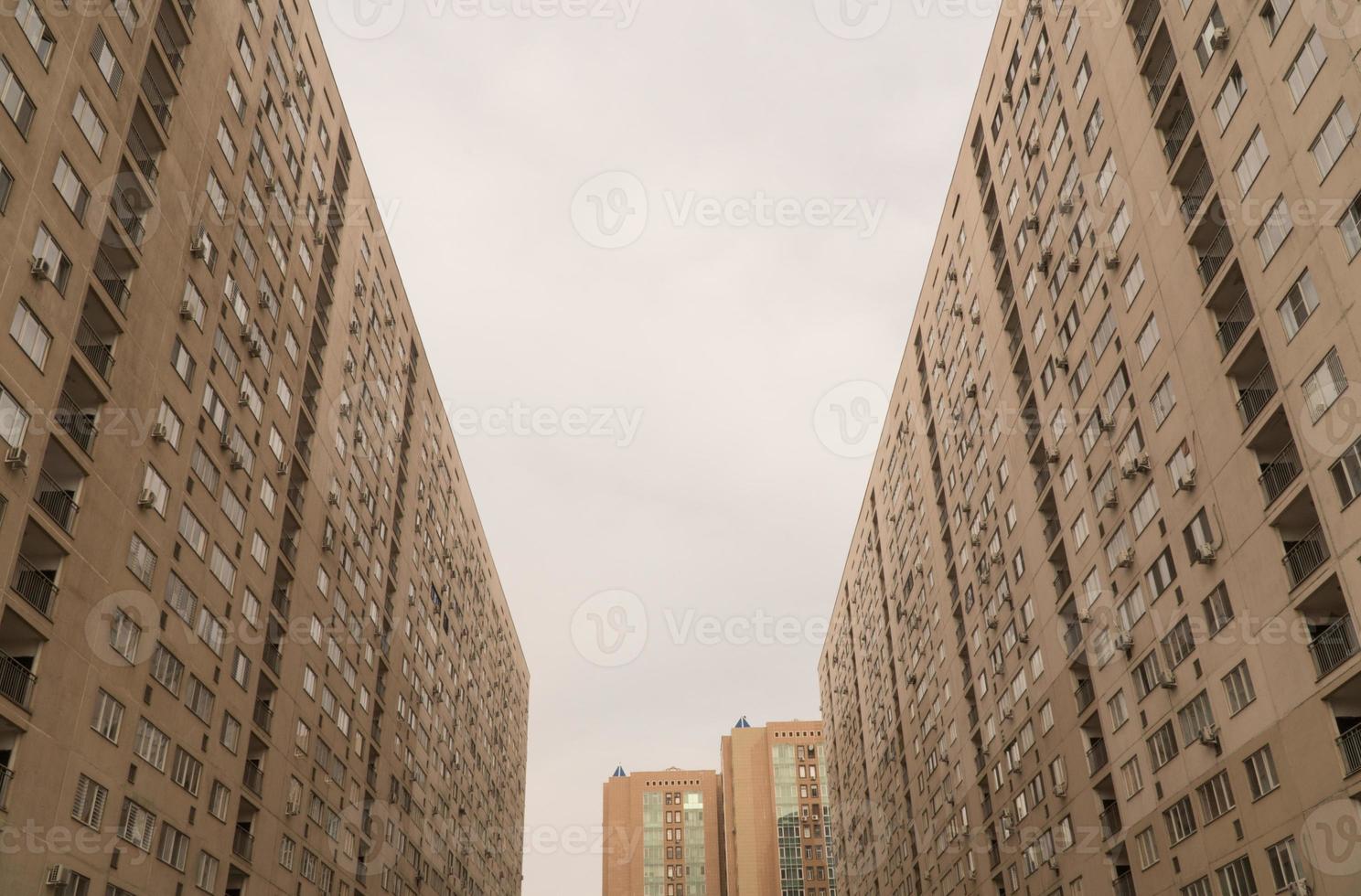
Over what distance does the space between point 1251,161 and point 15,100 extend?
37.3 meters

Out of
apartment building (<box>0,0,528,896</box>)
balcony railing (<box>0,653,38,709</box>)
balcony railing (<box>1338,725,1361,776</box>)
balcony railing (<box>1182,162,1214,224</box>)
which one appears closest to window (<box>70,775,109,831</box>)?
apartment building (<box>0,0,528,896</box>)

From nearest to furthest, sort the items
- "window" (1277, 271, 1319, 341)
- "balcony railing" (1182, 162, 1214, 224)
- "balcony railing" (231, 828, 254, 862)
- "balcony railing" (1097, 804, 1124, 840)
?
1. "window" (1277, 271, 1319, 341)
2. "balcony railing" (1182, 162, 1214, 224)
3. "balcony railing" (231, 828, 254, 862)
4. "balcony railing" (1097, 804, 1124, 840)

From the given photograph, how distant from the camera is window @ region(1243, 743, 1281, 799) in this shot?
35.4 m

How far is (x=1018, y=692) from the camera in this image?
2361 inches

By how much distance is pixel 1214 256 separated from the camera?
40.0m

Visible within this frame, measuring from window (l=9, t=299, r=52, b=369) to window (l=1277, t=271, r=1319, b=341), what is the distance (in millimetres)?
36597

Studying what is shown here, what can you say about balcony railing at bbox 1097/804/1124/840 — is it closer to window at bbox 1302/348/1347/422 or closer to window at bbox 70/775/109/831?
window at bbox 1302/348/1347/422

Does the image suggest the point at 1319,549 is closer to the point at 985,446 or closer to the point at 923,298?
the point at 985,446

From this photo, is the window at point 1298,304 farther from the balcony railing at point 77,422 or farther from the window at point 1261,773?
the balcony railing at point 77,422

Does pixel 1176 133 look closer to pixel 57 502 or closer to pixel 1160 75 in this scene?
pixel 1160 75

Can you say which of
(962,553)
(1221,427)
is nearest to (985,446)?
(962,553)

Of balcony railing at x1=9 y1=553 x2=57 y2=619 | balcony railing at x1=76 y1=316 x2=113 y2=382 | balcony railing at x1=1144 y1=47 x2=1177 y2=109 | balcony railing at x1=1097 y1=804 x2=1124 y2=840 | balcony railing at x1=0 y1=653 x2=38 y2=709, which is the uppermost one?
balcony railing at x1=1144 y1=47 x2=1177 y2=109

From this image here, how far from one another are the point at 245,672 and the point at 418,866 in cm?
3336

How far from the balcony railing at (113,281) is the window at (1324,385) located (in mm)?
37207
